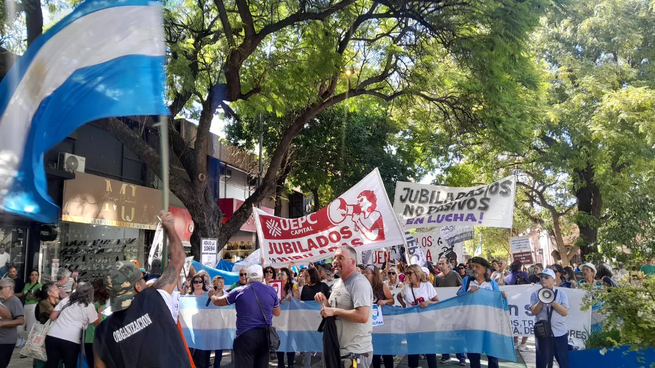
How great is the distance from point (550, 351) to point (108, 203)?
13.3 meters

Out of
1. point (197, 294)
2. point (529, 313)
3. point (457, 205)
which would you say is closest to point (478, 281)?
point (529, 313)

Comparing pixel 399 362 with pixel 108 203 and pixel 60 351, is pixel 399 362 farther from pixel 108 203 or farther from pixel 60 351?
pixel 108 203

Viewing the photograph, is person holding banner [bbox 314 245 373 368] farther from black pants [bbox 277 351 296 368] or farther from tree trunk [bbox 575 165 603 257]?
tree trunk [bbox 575 165 603 257]

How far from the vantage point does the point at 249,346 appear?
713 cm

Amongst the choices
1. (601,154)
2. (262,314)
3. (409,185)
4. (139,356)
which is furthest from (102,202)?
(601,154)

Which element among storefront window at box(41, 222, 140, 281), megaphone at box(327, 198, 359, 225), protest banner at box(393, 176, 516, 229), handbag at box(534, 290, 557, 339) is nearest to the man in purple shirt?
megaphone at box(327, 198, 359, 225)

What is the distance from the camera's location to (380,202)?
945 cm

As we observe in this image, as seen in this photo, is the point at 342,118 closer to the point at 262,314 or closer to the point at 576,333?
the point at 576,333

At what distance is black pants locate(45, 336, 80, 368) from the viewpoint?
7132mm

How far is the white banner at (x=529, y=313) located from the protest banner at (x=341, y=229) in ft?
9.02

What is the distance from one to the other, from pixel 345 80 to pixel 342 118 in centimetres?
651

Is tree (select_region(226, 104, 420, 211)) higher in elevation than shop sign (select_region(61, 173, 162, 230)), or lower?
higher

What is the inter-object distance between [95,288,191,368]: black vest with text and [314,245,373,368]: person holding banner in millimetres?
2252

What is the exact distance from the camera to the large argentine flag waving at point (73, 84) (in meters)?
4.06
